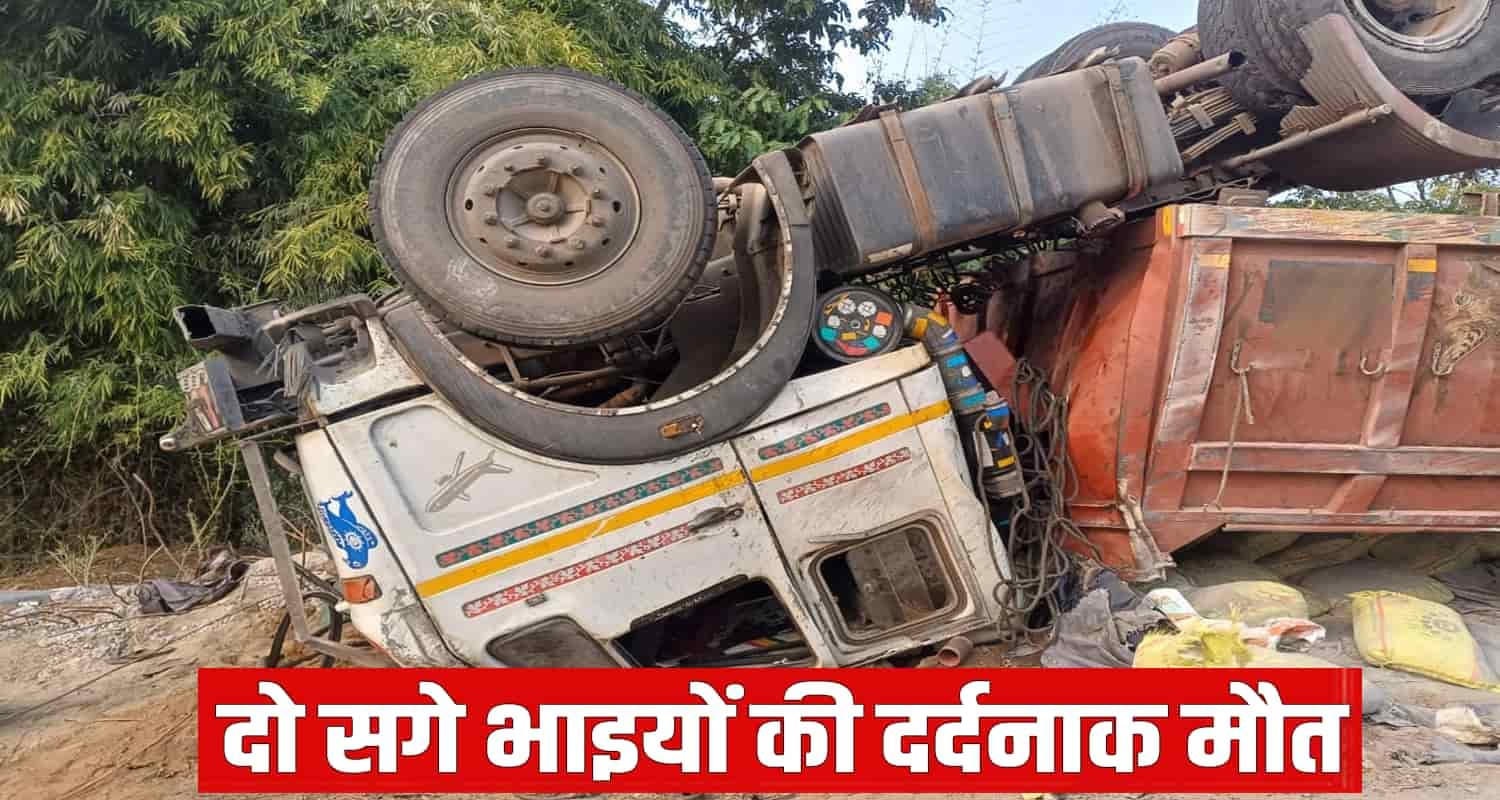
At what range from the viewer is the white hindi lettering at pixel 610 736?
274cm

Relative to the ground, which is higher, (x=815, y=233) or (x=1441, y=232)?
(x=815, y=233)

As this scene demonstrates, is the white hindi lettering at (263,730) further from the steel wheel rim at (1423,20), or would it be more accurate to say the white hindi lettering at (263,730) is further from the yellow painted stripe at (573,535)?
the steel wheel rim at (1423,20)

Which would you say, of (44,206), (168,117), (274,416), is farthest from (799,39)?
(274,416)

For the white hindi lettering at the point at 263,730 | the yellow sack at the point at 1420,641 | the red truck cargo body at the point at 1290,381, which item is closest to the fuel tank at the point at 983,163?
the red truck cargo body at the point at 1290,381

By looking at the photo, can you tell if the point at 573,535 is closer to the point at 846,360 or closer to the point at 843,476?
the point at 843,476

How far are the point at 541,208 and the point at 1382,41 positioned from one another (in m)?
2.97

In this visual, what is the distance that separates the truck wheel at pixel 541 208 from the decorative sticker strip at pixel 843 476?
0.68m

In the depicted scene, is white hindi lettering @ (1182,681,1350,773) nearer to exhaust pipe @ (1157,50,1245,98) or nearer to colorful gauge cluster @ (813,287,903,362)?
colorful gauge cluster @ (813,287,903,362)

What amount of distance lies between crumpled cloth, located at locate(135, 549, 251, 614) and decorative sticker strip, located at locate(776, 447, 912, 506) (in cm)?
331

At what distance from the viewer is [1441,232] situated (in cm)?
342

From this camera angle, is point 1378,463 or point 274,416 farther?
point 1378,463

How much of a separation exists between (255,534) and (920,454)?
4.75 m

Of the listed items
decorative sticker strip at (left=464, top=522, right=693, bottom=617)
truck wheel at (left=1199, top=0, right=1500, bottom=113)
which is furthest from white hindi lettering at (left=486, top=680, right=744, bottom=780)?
truck wheel at (left=1199, top=0, right=1500, bottom=113)

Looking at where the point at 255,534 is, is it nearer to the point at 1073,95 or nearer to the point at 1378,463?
the point at 1073,95
